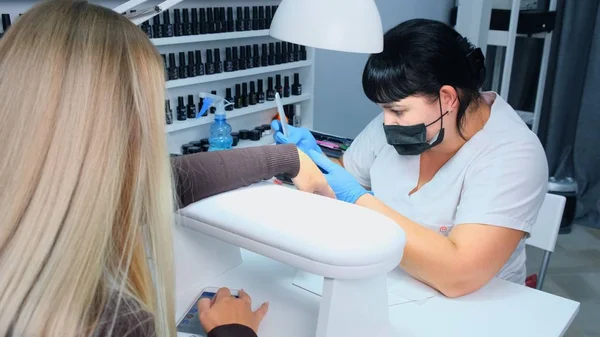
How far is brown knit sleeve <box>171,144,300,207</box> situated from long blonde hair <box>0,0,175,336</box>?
25 centimetres

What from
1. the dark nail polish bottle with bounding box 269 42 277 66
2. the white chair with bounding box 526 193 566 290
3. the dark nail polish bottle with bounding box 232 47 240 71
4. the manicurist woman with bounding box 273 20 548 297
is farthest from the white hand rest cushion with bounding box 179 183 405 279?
the dark nail polish bottle with bounding box 269 42 277 66

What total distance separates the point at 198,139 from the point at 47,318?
1.10m

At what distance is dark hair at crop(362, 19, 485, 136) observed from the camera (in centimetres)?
104

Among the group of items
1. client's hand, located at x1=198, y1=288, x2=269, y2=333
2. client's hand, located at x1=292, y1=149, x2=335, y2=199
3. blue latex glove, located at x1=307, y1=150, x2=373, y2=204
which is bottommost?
client's hand, located at x1=198, y1=288, x2=269, y2=333

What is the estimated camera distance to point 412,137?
1119 mm

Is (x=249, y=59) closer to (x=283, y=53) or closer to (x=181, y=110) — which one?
(x=283, y=53)

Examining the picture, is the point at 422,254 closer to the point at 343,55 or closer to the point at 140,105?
the point at 140,105

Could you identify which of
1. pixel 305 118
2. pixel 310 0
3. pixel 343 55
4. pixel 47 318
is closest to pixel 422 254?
pixel 310 0

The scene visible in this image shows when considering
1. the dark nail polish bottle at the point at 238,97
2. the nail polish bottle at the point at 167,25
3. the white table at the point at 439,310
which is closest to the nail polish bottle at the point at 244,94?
the dark nail polish bottle at the point at 238,97

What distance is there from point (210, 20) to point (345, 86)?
0.92m

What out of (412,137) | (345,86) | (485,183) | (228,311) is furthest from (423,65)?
(345,86)

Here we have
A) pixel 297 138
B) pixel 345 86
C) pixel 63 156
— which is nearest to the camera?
pixel 63 156

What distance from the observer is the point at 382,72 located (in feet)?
3.50

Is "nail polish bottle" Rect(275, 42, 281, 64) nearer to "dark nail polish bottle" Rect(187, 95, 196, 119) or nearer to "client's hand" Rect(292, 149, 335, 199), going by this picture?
"dark nail polish bottle" Rect(187, 95, 196, 119)
